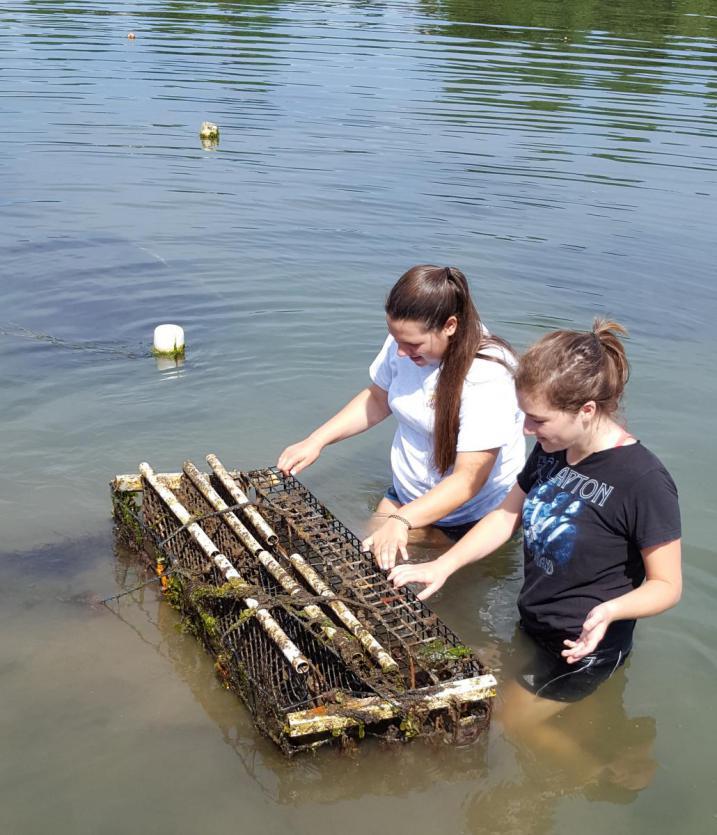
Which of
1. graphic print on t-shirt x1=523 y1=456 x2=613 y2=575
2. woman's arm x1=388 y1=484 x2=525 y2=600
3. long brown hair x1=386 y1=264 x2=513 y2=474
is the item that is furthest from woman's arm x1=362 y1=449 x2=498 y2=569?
graphic print on t-shirt x1=523 y1=456 x2=613 y2=575

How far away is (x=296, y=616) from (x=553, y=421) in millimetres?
1375

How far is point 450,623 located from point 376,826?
144 cm

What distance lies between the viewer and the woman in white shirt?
425cm

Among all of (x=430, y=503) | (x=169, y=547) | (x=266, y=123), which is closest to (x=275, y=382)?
(x=169, y=547)

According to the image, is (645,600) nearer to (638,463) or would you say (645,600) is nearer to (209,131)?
(638,463)

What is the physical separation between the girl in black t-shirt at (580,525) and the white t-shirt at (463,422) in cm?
53

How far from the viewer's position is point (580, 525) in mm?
3602

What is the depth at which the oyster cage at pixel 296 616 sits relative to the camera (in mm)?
3658

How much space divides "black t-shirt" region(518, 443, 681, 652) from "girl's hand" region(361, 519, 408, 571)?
58 centimetres

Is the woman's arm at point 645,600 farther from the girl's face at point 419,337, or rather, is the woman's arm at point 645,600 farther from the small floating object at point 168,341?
the small floating object at point 168,341

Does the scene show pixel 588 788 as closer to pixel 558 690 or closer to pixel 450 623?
pixel 558 690

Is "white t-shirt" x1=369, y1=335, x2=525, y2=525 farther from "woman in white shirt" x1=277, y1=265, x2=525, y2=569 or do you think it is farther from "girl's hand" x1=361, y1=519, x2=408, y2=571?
"girl's hand" x1=361, y1=519, x2=408, y2=571

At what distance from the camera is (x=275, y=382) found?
7484 mm

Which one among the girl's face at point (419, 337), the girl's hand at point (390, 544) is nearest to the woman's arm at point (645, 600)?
the girl's hand at point (390, 544)
